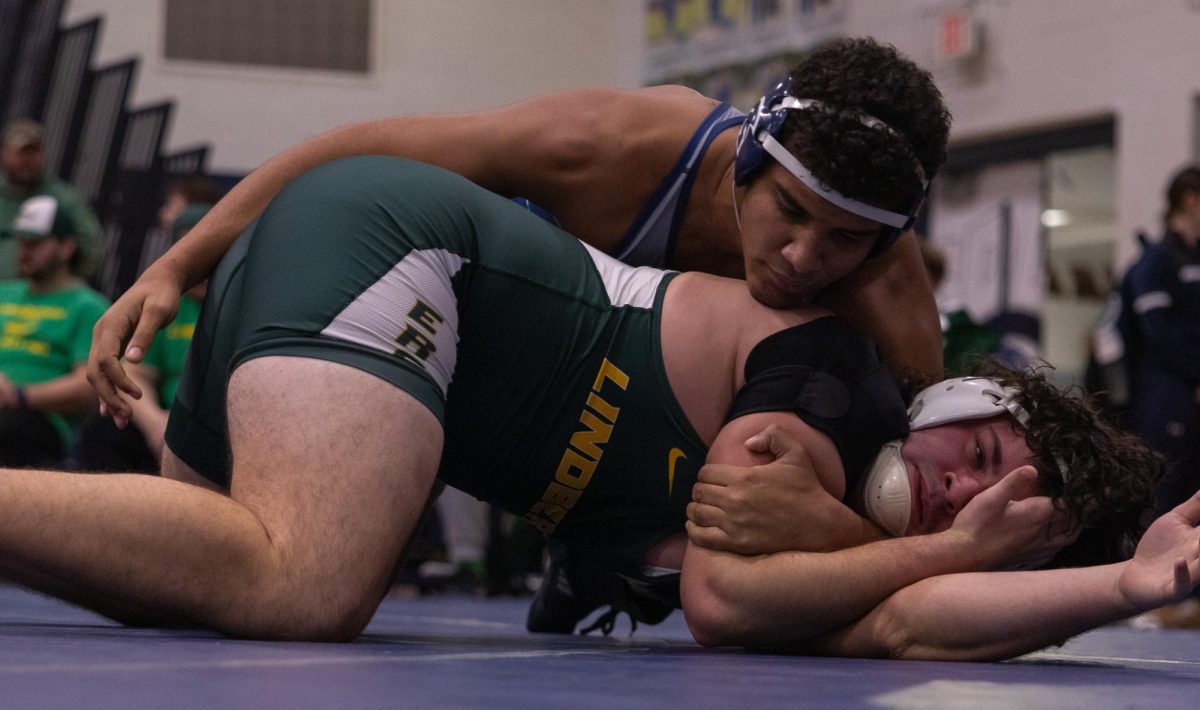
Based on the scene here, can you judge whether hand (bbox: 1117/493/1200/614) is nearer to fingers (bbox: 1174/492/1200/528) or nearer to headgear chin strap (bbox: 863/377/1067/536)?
fingers (bbox: 1174/492/1200/528)

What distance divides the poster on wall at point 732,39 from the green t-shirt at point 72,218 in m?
4.85

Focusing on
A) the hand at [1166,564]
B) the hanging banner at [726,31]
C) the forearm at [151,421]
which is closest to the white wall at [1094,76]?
the hanging banner at [726,31]

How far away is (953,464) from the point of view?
2045 mm

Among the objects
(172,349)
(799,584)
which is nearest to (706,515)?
(799,584)

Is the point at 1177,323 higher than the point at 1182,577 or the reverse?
the reverse

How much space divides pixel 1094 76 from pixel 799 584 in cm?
629

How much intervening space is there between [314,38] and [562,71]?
1.82 meters

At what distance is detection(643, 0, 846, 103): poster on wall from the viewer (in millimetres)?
9414

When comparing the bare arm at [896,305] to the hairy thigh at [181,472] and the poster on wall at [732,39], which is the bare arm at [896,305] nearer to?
the hairy thigh at [181,472]

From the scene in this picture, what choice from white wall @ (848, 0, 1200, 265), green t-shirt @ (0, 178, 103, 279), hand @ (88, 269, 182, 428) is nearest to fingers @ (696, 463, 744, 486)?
hand @ (88, 269, 182, 428)

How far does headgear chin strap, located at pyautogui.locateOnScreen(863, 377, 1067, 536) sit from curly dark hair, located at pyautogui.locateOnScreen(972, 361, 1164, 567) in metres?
0.02

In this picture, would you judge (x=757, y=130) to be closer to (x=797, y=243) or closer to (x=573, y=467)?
(x=797, y=243)

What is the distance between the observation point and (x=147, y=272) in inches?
82.4

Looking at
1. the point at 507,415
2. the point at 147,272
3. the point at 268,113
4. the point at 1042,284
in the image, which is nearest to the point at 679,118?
the point at 507,415
